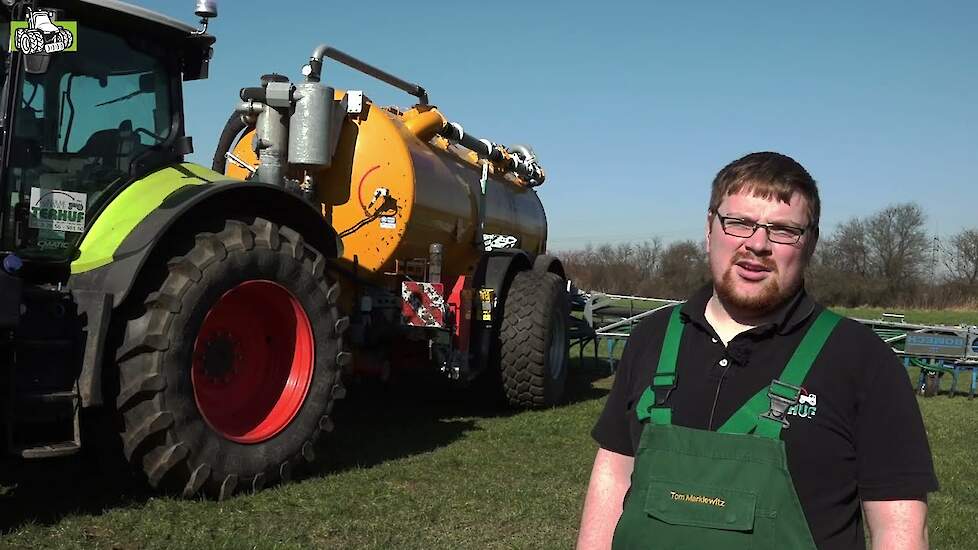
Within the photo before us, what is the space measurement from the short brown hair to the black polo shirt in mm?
234

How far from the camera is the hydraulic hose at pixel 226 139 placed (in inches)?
287

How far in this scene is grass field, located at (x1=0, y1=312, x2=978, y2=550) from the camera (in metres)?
4.26

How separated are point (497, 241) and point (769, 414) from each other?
7053 millimetres

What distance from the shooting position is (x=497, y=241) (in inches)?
353

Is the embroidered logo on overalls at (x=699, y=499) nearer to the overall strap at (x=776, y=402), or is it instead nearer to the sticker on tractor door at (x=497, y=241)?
the overall strap at (x=776, y=402)

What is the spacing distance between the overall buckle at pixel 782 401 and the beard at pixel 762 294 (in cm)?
19

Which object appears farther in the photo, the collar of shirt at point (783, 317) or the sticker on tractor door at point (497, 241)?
the sticker on tractor door at point (497, 241)

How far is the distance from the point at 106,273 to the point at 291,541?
1.50 metres

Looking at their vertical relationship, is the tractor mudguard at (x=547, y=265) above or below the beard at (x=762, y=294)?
above

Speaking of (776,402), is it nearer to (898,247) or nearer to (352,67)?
(352,67)

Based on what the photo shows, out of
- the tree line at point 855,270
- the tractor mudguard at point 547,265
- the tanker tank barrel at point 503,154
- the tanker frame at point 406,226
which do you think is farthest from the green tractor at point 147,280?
the tree line at point 855,270

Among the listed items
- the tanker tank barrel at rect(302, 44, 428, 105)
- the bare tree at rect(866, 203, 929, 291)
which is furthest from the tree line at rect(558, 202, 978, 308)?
the tanker tank barrel at rect(302, 44, 428, 105)

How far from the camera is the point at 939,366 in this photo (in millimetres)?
12398

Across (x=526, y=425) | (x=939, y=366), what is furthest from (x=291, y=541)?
(x=939, y=366)
